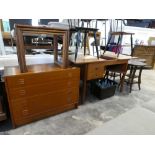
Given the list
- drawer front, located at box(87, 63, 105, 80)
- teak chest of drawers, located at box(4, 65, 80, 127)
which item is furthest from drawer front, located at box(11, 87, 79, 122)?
drawer front, located at box(87, 63, 105, 80)

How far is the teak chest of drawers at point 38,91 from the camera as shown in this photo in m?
1.53

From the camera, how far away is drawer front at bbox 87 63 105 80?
6.72 ft

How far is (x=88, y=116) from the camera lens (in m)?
2.01

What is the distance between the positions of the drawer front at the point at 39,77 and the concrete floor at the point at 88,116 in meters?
0.56

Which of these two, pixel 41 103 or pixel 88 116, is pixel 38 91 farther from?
pixel 88 116

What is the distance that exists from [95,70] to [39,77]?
88cm

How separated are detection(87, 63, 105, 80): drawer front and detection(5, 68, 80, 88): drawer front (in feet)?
0.74

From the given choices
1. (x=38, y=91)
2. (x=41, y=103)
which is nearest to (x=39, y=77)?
(x=38, y=91)

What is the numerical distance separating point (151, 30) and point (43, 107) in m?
4.80

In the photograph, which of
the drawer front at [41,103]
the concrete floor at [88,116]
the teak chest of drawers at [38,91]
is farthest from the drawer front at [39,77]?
the concrete floor at [88,116]

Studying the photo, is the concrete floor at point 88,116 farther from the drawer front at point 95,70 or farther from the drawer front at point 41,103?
the drawer front at point 95,70

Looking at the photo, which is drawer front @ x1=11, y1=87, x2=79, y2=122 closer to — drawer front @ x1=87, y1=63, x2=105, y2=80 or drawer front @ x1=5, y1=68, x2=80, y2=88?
drawer front @ x1=5, y1=68, x2=80, y2=88
